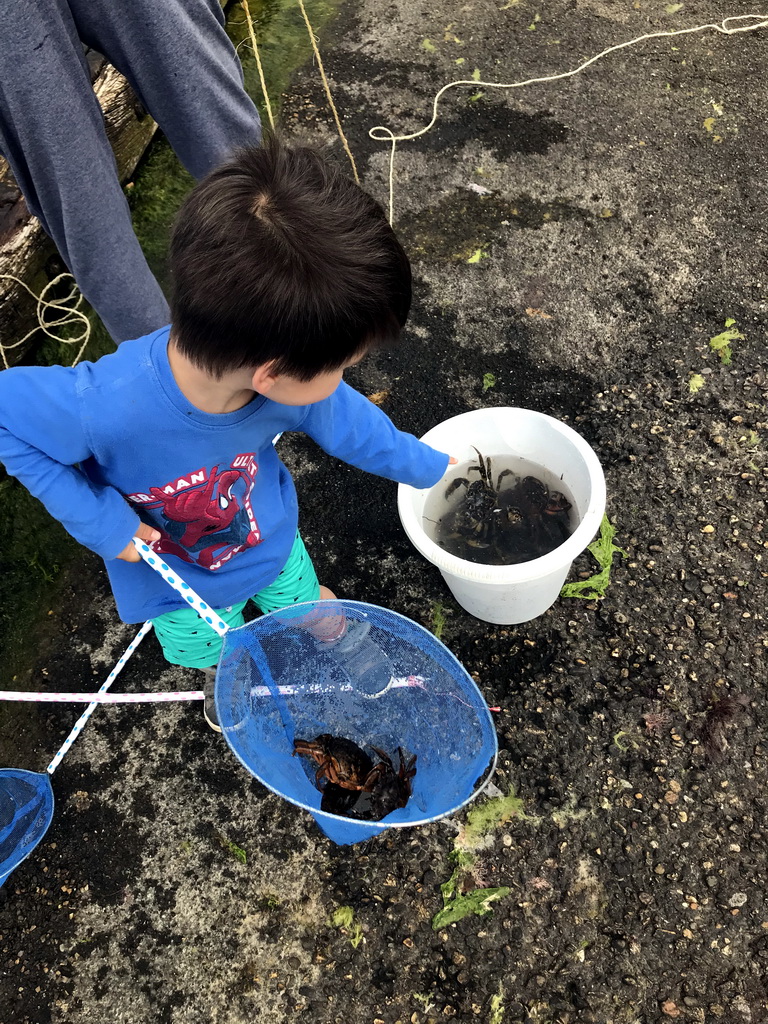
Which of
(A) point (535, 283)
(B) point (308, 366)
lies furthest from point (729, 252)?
(B) point (308, 366)

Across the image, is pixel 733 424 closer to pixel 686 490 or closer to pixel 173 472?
pixel 686 490

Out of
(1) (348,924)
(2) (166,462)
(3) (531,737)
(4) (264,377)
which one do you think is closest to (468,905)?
(1) (348,924)

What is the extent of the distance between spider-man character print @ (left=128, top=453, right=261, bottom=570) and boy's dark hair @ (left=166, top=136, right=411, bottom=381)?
449 millimetres

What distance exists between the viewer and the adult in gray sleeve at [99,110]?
6.12 feet

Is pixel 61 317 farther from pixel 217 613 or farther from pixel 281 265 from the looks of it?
pixel 281 265

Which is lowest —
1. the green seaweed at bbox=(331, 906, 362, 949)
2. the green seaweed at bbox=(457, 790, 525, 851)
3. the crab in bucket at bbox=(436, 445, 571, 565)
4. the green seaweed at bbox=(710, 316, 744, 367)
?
the green seaweed at bbox=(457, 790, 525, 851)

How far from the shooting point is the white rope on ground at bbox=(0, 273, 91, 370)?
313cm

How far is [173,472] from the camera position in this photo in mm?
1735

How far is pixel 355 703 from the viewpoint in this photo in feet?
6.73

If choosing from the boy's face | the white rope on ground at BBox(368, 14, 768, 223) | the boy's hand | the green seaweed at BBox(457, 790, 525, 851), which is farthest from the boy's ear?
the white rope on ground at BBox(368, 14, 768, 223)

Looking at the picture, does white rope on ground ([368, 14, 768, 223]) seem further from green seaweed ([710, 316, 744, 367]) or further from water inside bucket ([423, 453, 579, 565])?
water inside bucket ([423, 453, 579, 565])

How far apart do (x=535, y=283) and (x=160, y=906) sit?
290cm

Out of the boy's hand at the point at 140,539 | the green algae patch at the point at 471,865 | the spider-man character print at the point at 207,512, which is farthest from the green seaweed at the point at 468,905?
the boy's hand at the point at 140,539

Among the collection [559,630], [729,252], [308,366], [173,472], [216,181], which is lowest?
[559,630]
